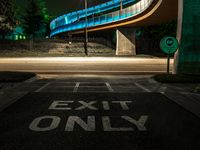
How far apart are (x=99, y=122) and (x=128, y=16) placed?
123ft

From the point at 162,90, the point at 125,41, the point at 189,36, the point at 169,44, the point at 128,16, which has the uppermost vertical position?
the point at 128,16

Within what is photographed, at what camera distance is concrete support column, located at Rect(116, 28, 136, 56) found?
54.0 metres

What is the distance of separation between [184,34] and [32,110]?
11.2 metres

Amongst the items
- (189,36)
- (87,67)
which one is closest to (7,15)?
(87,67)

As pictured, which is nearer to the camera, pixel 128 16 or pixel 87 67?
pixel 87 67

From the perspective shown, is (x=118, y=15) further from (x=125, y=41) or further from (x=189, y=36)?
(x=189, y=36)

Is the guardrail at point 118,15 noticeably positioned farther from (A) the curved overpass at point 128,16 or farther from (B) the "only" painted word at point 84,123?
(B) the "only" painted word at point 84,123

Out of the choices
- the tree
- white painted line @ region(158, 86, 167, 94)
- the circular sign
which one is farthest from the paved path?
the tree

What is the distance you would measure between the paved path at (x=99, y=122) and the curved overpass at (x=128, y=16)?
827 inches

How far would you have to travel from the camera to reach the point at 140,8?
3672cm

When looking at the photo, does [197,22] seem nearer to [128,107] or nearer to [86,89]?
[86,89]

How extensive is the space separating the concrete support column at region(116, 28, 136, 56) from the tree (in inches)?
882

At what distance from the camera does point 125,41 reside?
54.3 metres

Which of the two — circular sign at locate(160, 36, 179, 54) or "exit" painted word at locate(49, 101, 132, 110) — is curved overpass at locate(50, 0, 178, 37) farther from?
"exit" painted word at locate(49, 101, 132, 110)
